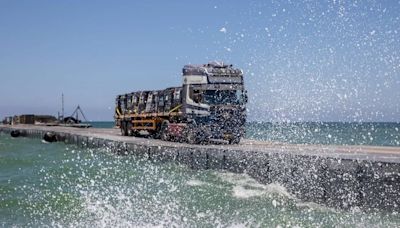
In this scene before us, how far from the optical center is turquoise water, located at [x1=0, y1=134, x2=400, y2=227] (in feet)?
46.0

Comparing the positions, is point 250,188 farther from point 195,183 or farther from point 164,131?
point 164,131

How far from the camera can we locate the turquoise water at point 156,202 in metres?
14.0

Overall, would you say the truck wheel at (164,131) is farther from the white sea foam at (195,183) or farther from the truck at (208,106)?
the white sea foam at (195,183)

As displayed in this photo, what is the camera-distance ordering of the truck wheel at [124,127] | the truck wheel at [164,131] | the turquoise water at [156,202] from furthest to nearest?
the truck wheel at [124,127]
the truck wheel at [164,131]
the turquoise water at [156,202]

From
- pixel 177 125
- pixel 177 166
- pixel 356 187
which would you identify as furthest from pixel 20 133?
pixel 356 187

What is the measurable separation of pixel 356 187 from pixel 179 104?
17337mm

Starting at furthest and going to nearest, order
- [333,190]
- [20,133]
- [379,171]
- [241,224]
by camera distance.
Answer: [20,133], [333,190], [379,171], [241,224]

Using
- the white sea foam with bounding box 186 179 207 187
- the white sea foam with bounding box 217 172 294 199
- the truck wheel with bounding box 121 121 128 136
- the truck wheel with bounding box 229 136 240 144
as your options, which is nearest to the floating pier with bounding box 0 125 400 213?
the white sea foam with bounding box 217 172 294 199

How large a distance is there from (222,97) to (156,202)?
531 inches

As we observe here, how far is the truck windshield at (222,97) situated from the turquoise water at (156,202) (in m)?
4.66

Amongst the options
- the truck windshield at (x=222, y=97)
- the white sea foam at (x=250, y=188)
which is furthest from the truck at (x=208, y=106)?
the white sea foam at (x=250, y=188)

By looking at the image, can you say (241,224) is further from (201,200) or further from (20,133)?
(20,133)

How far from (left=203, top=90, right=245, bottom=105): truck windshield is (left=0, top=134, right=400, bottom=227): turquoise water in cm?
466

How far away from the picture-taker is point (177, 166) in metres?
26.4
